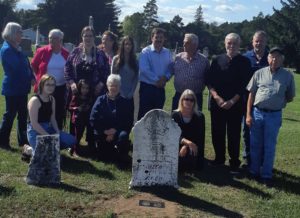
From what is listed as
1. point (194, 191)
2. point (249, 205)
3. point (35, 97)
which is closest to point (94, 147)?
point (35, 97)

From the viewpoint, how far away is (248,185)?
7.05 metres

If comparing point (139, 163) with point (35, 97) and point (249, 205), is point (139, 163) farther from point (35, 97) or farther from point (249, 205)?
point (35, 97)

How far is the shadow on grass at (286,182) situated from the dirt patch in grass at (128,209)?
2.00 meters

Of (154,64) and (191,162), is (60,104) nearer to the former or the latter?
(154,64)

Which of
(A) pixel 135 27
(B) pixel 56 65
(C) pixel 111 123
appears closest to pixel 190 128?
(C) pixel 111 123

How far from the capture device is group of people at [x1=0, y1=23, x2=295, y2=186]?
723 centimetres

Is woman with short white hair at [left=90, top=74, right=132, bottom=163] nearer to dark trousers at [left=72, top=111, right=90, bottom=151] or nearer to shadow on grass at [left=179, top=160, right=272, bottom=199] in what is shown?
dark trousers at [left=72, top=111, right=90, bottom=151]

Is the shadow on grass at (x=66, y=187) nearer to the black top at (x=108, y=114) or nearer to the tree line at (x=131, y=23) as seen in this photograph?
the black top at (x=108, y=114)

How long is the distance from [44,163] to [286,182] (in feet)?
12.1

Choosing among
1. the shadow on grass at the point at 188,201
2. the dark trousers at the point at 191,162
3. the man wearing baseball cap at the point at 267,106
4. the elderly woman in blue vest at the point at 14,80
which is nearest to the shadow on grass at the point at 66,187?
the shadow on grass at the point at 188,201

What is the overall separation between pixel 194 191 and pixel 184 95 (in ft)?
5.11

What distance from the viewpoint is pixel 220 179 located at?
23.9ft

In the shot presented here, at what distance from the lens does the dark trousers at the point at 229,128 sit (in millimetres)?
7738

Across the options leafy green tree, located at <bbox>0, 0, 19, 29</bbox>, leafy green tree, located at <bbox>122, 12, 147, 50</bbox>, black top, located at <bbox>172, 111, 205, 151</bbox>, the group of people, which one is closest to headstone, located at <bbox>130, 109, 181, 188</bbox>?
the group of people
